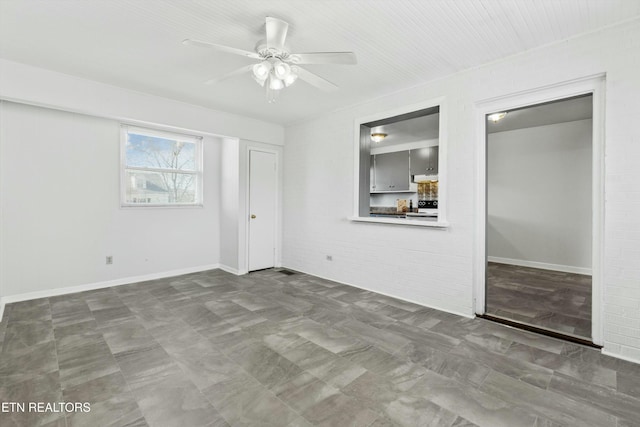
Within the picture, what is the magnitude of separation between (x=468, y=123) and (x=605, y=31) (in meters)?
1.21

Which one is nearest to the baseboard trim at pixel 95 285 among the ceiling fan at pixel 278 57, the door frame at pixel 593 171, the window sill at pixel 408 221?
the window sill at pixel 408 221

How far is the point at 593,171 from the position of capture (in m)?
2.64

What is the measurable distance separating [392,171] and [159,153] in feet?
15.6

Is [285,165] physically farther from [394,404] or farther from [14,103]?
[394,404]

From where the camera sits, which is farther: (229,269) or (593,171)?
(229,269)

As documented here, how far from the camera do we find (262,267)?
545 centimetres

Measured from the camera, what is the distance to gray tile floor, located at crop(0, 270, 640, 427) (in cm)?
178

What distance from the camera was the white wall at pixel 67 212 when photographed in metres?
3.65

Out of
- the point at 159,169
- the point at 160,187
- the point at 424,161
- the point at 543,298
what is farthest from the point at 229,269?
the point at 543,298

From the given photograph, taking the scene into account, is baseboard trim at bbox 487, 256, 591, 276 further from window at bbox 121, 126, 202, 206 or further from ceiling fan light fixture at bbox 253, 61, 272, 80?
window at bbox 121, 126, 202, 206

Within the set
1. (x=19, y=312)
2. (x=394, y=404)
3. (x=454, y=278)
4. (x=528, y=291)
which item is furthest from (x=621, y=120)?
(x=19, y=312)

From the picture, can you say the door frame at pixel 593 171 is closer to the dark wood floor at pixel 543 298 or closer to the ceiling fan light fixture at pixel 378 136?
the dark wood floor at pixel 543 298

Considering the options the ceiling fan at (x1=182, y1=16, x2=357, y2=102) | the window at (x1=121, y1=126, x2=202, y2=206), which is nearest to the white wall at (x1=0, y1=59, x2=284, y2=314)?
the window at (x1=121, y1=126, x2=202, y2=206)

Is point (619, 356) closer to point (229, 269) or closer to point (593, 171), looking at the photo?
point (593, 171)
